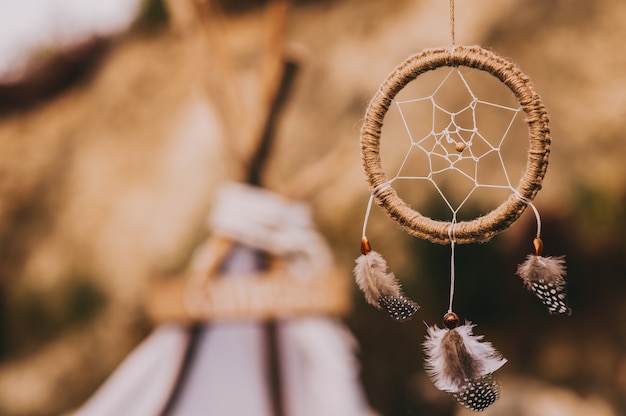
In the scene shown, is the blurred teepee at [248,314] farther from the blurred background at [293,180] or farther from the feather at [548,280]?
the feather at [548,280]

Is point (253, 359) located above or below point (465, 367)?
below

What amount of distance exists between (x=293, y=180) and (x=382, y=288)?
1010 millimetres

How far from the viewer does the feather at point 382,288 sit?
797 mm

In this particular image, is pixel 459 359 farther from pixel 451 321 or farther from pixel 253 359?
pixel 253 359

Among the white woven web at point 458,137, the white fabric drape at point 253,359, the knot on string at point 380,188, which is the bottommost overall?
the white fabric drape at point 253,359

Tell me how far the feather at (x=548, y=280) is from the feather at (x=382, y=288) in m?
0.14

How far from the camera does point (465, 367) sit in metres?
0.77

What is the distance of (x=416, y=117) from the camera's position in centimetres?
196

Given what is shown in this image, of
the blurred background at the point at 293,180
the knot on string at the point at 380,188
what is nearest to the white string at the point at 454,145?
the knot on string at the point at 380,188

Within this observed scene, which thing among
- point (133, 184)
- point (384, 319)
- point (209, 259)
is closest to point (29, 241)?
point (133, 184)

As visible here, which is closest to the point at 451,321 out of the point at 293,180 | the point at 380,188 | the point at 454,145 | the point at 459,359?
the point at 459,359

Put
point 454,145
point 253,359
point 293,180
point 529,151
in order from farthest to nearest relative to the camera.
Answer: point 293,180 → point 454,145 → point 253,359 → point 529,151

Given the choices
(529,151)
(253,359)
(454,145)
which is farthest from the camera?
(454,145)

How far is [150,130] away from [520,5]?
1290 mm
